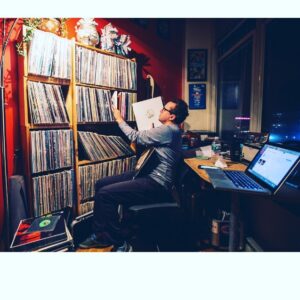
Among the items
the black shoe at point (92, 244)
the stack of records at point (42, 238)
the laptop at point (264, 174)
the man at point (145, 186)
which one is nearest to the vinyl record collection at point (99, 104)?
the man at point (145, 186)

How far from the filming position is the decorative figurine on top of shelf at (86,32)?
2.35 metres

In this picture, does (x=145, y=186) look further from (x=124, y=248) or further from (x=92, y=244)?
(x=92, y=244)

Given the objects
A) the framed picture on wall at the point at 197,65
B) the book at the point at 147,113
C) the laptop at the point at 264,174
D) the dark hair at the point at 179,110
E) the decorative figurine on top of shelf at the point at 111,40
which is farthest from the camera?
the framed picture on wall at the point at 197,65

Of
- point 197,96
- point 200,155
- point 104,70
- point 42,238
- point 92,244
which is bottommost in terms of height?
point 92,244

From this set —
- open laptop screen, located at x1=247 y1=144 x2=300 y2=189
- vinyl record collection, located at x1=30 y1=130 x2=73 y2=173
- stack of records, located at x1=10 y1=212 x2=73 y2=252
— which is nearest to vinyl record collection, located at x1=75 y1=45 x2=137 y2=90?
vinyl record collection, located at x1=30 y1=130 x2=73 y2=173

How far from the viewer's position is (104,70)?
2.47 m

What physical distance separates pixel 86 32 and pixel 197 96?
1733mm

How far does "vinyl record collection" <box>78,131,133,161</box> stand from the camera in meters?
→ 2.43

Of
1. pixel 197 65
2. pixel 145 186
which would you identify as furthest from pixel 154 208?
pixel 197 65

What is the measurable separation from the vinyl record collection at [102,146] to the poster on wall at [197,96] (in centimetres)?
126

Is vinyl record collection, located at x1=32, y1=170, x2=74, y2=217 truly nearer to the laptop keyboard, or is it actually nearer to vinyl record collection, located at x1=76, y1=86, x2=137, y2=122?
vinyl record collection, located at x1=76, y1=86, x2=137, y2=122

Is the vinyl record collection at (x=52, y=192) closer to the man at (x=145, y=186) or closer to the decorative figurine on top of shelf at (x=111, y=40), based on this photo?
the man at (x=145, y=186)

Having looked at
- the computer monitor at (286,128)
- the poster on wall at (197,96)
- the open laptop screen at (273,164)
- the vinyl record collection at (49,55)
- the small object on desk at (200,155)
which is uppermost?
the vinyl record collection at (49,55)
